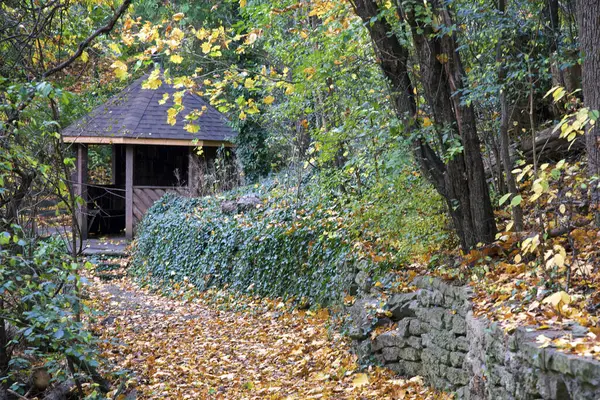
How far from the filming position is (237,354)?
25.6 feet

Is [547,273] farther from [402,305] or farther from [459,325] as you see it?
[402,305]

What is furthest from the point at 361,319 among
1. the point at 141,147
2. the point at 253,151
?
the point at 141,147

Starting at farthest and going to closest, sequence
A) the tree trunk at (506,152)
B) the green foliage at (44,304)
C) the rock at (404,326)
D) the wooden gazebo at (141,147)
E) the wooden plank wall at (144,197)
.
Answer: the wooden plank wall at (144,197)
the wooden gazebo at (141,147)
the rock at (404,326)
the tree trunk at (506,152)
the green foliage at (44,304)

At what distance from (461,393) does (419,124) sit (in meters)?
2.75

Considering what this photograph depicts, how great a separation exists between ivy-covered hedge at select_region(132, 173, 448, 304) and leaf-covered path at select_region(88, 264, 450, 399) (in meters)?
0.53

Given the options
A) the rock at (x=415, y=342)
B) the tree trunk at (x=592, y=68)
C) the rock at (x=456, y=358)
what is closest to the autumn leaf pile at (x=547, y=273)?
the tree trunk at (x=592, y=68)

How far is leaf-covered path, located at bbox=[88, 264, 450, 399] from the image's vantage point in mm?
6164

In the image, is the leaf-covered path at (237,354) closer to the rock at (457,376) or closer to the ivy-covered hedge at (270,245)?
the rock at (457,376)

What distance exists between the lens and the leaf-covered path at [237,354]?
20.2 ft

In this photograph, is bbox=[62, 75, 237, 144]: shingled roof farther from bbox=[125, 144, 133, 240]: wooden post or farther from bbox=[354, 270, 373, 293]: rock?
bbox=[354, 270, 373, 293]: rock

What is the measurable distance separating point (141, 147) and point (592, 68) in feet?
56.0

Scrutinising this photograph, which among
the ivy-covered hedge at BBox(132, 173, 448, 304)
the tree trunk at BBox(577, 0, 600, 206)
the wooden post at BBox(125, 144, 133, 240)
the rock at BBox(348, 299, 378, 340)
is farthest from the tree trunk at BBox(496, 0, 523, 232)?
the wooden post at BBox(125, 144, 133, 240)

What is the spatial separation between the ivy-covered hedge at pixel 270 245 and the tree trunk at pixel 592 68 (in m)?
2.06

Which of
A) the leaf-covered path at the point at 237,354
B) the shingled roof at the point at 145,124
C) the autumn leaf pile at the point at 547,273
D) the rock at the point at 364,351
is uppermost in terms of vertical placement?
the shingled roof at the point at 145,124
